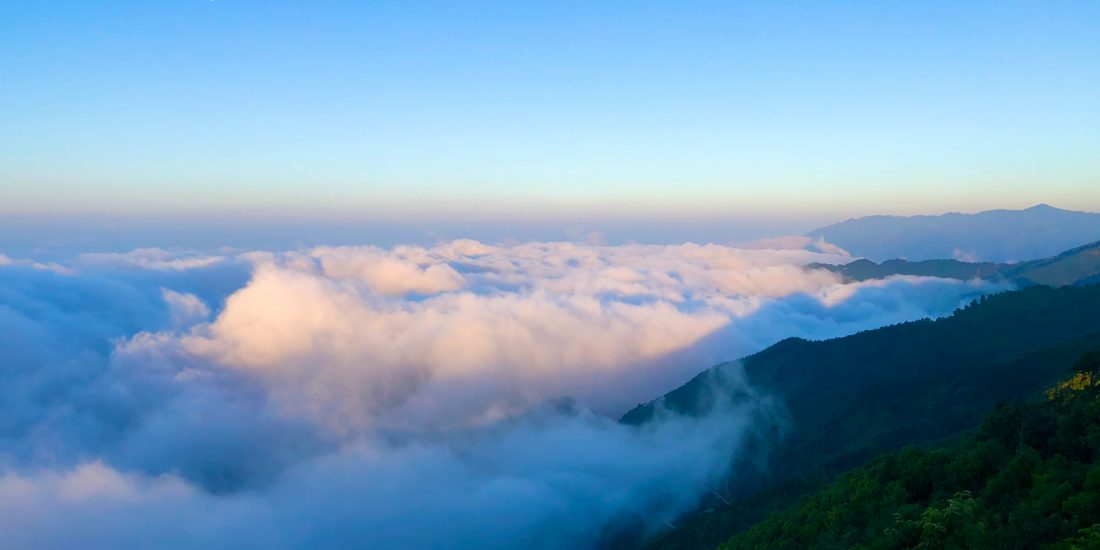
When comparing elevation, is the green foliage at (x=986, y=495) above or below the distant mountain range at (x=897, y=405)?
above

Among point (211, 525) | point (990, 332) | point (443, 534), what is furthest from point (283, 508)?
point (990, 332)

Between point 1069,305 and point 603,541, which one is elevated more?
point 1069,305

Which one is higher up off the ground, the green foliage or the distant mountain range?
the green foliage

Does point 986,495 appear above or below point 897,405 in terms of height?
above

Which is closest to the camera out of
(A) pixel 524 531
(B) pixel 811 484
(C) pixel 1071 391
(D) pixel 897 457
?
(D) pixel 897 457

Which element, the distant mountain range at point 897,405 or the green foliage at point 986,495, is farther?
the distant mountain range at point 897,405

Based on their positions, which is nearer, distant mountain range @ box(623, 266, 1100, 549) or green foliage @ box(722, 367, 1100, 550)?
green foliage @ box(722, 367, 1100, 550)

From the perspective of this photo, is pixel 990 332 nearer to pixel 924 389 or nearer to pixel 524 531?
pixel 924 389

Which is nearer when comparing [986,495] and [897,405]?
[986,495]
